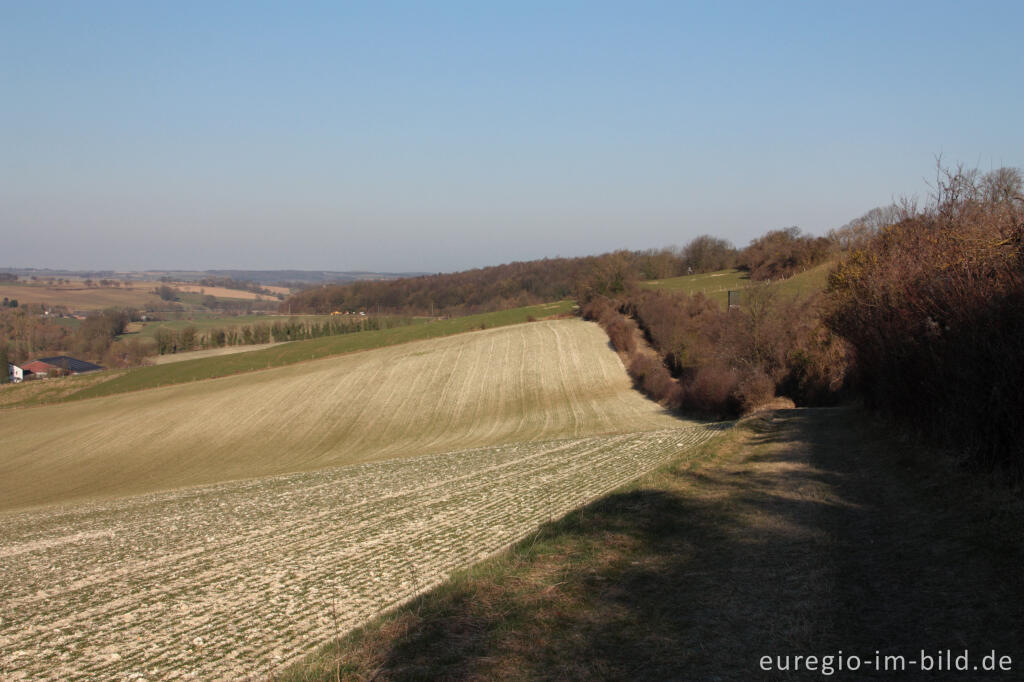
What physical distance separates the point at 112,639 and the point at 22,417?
171ft

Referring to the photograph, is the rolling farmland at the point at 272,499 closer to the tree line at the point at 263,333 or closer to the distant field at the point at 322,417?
the distant field at the point at 322,417

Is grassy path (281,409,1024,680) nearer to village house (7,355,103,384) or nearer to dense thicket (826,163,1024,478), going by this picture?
dense thicket (826,163,1024,478)

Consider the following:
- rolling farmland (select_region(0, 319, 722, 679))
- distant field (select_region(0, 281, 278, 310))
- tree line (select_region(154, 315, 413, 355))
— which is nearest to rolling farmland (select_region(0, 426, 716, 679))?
rolling farmland (select_region(0, 319, 722, 679))

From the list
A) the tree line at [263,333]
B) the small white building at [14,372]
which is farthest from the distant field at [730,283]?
the small white building at [14,372]

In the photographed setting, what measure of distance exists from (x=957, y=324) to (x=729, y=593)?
23.6 ft

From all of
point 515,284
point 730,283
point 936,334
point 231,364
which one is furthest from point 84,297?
point 936,334

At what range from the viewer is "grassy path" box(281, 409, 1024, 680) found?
537 cm

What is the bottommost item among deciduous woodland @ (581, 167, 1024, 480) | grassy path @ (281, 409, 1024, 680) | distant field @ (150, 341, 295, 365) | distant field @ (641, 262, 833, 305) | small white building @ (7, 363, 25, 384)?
small white building @ (7, 363, 25, 384)

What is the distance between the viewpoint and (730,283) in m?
70.3

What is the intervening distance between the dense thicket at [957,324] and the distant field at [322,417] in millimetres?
17903

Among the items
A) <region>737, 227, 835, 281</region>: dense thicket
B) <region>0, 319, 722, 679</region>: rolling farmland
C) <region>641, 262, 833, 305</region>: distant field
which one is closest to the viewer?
<region>0, 319, 722, 679</region>: rolling farmland

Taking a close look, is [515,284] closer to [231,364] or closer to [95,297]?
[231,364]

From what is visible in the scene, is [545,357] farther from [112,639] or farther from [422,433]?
[112,639]

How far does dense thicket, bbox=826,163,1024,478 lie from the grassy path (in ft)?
3.25
